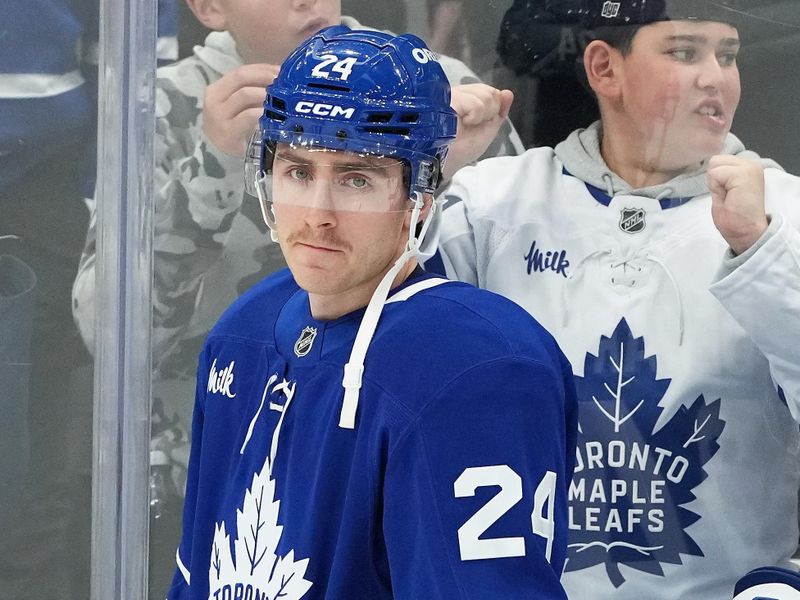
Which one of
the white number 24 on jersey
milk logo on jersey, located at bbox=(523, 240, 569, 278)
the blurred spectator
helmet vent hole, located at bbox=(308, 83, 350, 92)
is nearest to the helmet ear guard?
helmet vent hole, located at bbox=(308, 83, 350, 92)

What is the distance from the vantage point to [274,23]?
168 cm

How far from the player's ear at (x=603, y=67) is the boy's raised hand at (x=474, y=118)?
0.10 meters

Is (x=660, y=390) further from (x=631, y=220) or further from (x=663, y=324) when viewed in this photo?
(x=631, y=220)

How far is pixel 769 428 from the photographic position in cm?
149

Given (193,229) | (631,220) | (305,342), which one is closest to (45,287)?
(193,229)

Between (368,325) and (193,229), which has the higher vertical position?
(368,325)

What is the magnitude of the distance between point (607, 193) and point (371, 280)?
36cm

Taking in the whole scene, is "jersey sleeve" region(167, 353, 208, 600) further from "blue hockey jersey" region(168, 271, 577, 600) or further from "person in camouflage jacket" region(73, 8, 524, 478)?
"person in camouflage jacket" region(73, 8, 524, 478)

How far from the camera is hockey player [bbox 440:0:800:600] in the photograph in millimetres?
1485

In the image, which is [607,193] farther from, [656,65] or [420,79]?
[420,79]

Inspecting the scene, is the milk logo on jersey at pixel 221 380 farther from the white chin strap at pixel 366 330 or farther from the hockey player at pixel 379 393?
the white chin strap at pixel 366 330

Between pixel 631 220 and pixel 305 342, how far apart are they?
0.42m

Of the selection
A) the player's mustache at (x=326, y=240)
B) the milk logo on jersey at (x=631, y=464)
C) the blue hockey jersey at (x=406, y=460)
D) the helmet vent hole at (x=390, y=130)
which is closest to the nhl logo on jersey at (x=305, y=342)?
the blue hockey jersey at (x=406, y=460)

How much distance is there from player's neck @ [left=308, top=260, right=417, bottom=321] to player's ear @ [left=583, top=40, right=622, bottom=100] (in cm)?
35
